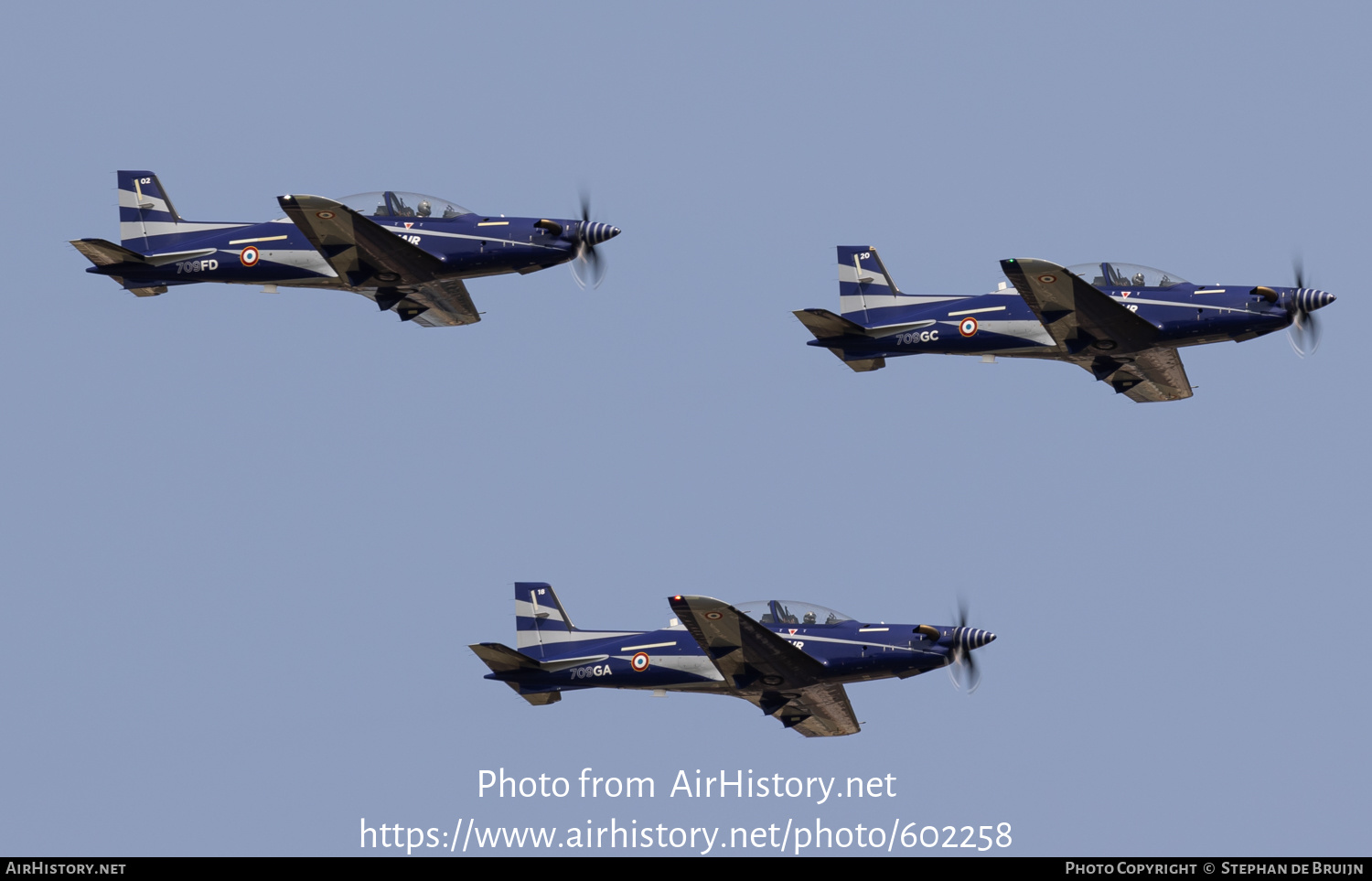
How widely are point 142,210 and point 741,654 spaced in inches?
775

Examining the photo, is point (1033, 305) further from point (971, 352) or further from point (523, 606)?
point (523, 606)

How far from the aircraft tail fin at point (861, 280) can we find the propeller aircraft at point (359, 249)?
9.49 metres

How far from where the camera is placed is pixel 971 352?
59.8 m

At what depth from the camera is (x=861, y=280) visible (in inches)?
2456

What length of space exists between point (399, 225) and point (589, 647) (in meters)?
11.3

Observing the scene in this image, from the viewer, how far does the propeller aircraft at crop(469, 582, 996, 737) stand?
53406 mm

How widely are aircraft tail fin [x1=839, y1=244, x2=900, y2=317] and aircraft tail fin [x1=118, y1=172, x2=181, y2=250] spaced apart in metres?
17.4

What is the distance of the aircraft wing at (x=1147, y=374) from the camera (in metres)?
58.5

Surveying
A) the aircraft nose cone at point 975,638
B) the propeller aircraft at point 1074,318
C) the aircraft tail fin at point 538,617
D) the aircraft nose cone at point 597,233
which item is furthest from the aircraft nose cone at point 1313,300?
the aircraft tail fin at point 538,617

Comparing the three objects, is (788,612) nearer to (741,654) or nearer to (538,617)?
(741,654)

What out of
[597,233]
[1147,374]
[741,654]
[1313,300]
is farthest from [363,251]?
[1313,300]

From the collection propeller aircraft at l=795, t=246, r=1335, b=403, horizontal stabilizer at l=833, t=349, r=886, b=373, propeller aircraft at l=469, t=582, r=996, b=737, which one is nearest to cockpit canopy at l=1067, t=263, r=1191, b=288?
propeller aircraft at l=795, t=246, r=1335, b=403

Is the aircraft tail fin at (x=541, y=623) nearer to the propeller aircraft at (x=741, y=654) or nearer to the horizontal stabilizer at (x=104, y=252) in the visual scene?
the propeller aircraft at (x=741, y=654)
